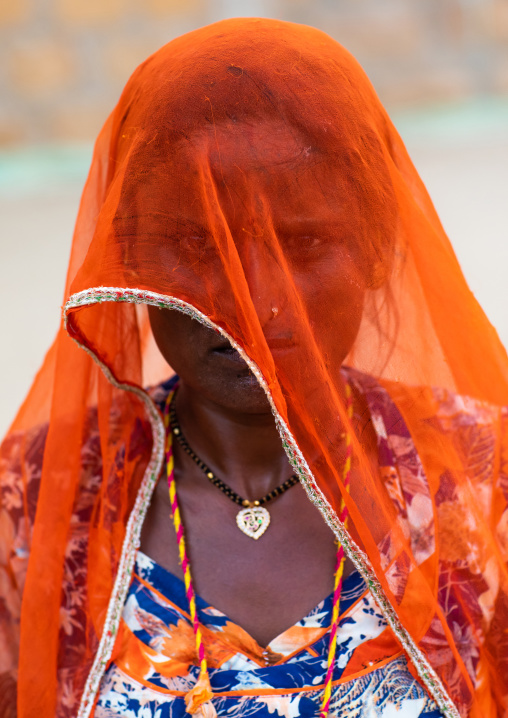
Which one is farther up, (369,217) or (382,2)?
(382,2)

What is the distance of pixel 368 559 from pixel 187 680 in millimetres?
300

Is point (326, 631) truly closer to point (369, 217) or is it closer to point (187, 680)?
point (187, 680)

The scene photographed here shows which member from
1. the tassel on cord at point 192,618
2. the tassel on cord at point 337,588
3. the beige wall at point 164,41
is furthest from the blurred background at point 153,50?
the tassel on cord at point 337,588

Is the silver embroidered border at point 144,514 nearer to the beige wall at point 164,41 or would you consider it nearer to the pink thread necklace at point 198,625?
the pink thread necklace at point 198,625

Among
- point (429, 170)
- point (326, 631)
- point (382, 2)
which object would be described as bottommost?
point (326, 631)

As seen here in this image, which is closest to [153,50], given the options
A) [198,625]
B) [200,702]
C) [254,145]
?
[254,145]

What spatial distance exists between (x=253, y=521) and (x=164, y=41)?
3351 millimetres

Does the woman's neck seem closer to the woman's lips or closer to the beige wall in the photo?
the woman's lips

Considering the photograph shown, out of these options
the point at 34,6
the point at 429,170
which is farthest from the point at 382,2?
the point at 34,6

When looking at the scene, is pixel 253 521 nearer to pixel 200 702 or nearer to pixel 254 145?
pixel 200 702

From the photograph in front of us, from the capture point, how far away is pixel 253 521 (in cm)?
120

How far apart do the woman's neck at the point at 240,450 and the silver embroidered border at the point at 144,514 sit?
7 centimetres

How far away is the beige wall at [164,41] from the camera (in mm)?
3924

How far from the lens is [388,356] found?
3.29ft
